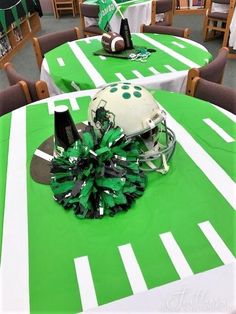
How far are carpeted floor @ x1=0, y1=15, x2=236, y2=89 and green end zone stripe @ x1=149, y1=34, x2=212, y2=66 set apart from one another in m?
1.25

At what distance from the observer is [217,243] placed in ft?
2.28

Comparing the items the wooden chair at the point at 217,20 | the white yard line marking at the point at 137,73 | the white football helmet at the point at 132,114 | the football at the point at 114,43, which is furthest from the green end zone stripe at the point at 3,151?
the wooden chair at the point at 217,20

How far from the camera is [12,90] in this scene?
143cm

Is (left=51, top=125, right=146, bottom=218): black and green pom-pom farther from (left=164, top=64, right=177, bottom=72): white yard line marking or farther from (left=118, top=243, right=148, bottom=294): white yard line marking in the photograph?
(left=164, top=64, right=177, bottom=72): white yard line marking

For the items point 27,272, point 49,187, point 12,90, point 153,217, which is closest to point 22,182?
point 49,187

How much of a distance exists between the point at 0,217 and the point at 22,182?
0.14 meters

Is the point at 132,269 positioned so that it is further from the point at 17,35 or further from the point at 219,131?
the point at 17,35

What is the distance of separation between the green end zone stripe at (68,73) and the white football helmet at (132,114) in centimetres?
63

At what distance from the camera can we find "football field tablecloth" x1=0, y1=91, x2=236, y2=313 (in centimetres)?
63

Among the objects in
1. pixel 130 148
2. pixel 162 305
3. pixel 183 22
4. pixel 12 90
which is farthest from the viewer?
pixel 183 22

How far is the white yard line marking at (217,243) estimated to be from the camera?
663mm

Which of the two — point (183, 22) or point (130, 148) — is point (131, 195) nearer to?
point (130, 148)

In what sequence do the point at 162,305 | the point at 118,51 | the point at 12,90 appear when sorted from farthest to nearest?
1. the point at 118,51
2. the point at 12,90
3. the point at 162,305

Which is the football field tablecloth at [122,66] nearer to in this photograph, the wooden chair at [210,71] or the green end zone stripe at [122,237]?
the wooden chair at [210,71]
